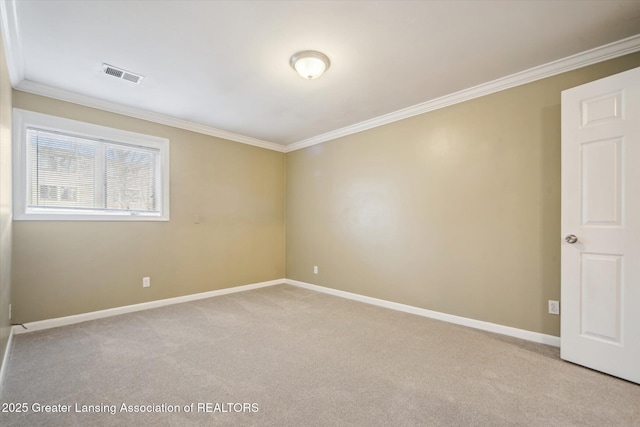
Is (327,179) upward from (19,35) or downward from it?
downward

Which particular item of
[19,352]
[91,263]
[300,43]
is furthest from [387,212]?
[19,352]

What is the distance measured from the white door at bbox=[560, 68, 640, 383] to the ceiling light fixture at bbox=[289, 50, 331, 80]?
2.01 metres

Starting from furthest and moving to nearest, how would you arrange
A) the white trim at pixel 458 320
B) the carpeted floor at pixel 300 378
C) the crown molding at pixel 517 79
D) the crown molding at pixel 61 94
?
the white trim at pixel 458 320, the crown molding at pixel 517 79, the crown molding at pixel 61 94, the carpeted floor at pixel 300 378

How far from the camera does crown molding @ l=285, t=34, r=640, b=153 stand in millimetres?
2312

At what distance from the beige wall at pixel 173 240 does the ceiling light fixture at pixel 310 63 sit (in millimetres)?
2348

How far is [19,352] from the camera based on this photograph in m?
2.41

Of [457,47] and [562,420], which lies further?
[457,47]

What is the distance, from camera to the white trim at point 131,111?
117 inches

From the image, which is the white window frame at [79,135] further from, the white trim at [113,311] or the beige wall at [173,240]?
the white trim at [113,311]

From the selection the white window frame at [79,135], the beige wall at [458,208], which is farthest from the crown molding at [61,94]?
the beige wall at [458,208]

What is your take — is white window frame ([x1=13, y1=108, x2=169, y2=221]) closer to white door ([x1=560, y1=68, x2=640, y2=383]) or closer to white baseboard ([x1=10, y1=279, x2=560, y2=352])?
white baseboard ([x1=10, y1=279, x2=560, y2=352])

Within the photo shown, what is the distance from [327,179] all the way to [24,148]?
3.58m

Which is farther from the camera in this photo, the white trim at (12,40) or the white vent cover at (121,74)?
the white vent cover at (121,74)

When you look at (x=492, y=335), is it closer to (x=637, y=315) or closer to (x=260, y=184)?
(x=637, y=315)
